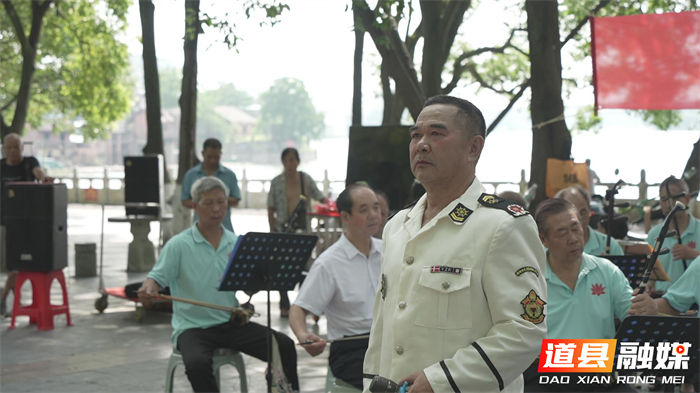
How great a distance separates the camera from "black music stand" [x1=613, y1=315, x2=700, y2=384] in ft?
13.6

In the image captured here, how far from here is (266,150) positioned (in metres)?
87.0

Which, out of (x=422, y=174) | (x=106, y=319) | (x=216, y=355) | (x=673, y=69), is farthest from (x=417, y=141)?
(x=106, y=319)

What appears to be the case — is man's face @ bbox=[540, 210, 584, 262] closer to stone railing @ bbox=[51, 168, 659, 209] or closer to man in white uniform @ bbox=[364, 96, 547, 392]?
man in white uniform @ bbox=[364, 96, 547, 392]

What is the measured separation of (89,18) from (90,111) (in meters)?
6.88

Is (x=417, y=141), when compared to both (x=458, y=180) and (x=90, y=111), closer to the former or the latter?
(x=458, y=180)

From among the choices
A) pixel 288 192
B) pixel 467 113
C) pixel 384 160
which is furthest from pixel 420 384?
pixel 288 192

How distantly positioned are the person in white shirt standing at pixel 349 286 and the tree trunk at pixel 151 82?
11.1 metres

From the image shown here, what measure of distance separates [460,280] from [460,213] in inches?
9.4

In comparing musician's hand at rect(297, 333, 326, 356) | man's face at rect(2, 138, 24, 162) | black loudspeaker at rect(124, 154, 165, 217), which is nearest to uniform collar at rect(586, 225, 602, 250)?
musician's hand at rect(297, 333, 326, 356)

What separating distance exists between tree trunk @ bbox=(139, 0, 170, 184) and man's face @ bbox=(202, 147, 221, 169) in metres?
6.47

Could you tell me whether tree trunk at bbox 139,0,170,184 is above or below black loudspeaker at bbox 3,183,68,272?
above

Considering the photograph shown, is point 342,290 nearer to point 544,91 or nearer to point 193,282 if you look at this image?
point 193,282

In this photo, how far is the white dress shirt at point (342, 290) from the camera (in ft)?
17.0

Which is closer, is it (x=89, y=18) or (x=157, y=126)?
(x=157, y=126)
